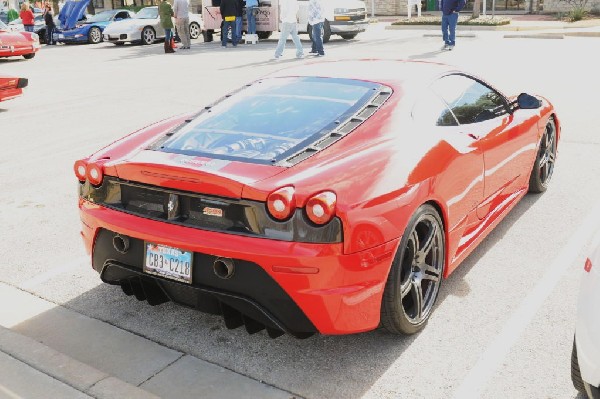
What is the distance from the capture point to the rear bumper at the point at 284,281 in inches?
123

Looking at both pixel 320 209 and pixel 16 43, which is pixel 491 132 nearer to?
pixel 320 209

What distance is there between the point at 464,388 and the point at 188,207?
159 cm

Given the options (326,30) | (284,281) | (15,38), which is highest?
(15,38)

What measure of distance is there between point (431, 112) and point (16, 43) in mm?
18067

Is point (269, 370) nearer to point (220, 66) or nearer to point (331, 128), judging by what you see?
point (331, 128)

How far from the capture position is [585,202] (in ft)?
19.4

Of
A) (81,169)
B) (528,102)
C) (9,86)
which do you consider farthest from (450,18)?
(81,169)

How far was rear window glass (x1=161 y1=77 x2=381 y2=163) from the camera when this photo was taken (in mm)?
3664

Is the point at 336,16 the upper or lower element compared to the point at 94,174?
upper

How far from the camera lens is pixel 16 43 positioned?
1942 centimetres

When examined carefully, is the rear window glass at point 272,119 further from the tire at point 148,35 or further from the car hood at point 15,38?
the tire at point 148,35

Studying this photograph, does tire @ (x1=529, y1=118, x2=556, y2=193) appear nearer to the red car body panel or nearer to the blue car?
the red car body panel

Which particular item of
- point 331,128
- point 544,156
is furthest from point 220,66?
point 331,128

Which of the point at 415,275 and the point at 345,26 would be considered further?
the point at 345,26
